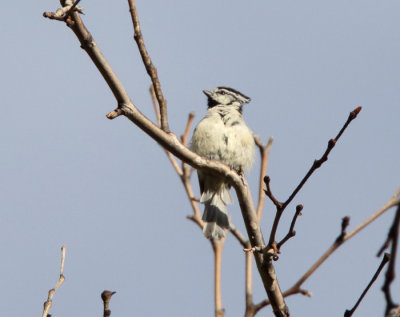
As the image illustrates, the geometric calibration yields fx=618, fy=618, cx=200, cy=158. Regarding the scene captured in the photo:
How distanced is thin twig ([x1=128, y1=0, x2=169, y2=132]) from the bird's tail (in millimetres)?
1986

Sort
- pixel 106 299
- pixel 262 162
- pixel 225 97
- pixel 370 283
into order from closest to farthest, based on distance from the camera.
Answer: pixel 370 283 → pixel 106 299 → pixel 262 162 → pixel 225 97

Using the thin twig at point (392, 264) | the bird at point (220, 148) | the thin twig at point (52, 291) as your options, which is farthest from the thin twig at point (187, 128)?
the thin twig at point (392, 264)

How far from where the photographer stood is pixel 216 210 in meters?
6.70

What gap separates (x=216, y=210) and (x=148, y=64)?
10.3 ft

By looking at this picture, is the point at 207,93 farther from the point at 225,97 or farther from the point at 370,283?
the point at 370,283

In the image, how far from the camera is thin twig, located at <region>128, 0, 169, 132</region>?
12.0ft

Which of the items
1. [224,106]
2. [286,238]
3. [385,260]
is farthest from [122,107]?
[224,106]

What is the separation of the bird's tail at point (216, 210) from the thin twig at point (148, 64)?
199 cm

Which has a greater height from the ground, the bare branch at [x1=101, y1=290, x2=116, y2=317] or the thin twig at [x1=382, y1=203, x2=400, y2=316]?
the bare branch at [x1=101, y1=290, x2=116, y2=317]

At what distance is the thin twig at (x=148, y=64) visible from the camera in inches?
144

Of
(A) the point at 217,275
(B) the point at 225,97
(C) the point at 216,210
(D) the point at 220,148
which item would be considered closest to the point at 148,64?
(A) the point at 217,275

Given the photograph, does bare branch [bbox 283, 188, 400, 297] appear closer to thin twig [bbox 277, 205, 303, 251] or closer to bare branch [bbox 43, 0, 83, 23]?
thin twig [bbox 277, 205, 303, 251]

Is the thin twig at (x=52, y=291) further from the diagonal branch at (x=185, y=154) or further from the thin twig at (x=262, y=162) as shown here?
the thin twig at (x=262, y=162)

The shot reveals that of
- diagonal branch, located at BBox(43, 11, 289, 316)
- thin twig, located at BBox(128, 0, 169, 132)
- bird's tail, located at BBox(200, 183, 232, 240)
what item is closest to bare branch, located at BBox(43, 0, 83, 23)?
diagonal branch, located at BBox(43, 11, 289, 316)
